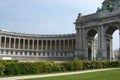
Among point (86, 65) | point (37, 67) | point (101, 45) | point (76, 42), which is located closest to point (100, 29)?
point (101, 45)

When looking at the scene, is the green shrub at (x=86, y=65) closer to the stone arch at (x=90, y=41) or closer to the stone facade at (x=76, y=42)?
the stone facade at (x=76, y=42)

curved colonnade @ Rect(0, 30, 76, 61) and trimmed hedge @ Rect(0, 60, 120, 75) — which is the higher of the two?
curved colonnade @ Rect(0, 30, 76, 61)

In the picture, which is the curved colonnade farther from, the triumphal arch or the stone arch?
the triumphal arch

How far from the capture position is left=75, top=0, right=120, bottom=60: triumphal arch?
83312mm

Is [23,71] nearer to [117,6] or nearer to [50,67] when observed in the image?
[50,67]

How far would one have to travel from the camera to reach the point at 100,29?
8719cm

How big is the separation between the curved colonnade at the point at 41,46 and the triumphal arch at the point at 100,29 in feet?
51.7

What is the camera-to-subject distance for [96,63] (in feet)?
162

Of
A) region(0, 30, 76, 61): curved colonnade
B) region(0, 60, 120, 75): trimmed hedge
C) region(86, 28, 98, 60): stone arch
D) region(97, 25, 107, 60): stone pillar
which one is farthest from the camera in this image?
region(0, 30, 76, 61): curved colonnade

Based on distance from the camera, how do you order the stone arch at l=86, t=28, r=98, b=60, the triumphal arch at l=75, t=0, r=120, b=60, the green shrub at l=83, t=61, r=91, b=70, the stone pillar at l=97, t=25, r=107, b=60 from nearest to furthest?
the green shrub at l=83, t=61, r=91, b=70
the triumphal arch at l=75, t=0, r=120, b=60
the stone pillar at l=97, t=25, r=107, b=60
the stone arch at l=86, t=28, r=98, b=60

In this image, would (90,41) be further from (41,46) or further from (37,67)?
(37,67)

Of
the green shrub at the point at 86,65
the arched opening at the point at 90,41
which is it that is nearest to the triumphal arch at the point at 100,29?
the arched opening at the point at 90,41

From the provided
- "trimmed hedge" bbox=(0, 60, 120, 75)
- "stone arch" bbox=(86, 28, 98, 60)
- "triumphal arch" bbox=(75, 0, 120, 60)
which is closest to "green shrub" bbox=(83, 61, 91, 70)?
"trimmed hedge" bbox=(0, 60, 120, 75)

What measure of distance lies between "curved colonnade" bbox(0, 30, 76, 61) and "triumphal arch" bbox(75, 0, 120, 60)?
620 inches
